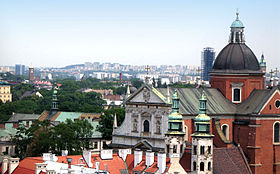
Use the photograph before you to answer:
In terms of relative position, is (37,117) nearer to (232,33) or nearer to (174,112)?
(232,33)

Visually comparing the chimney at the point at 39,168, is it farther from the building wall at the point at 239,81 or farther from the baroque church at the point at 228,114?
the building wall at the point at 239,81

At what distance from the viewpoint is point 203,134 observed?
71.6 meters

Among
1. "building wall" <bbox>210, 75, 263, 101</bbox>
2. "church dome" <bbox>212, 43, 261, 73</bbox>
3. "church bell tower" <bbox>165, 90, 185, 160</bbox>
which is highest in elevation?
"church dome" <bbox>212, 43, 261, 73</bbox>

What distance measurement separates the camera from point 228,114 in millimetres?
88625

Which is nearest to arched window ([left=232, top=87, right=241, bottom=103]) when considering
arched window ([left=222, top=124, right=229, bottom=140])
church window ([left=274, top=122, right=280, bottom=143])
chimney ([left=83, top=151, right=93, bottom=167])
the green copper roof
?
arched window ([left=222, top=124, right=229, bottom=140])

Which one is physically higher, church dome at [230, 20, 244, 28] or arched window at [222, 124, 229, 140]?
church dome at [230, 20, 244, 28]

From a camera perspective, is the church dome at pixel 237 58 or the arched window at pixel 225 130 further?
the church dome at pixel 237 58

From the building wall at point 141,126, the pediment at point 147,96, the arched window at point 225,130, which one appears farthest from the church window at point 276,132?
the pediment at point 147,96

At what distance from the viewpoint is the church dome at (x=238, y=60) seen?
90.9 metres

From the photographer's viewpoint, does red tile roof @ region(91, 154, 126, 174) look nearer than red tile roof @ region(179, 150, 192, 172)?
Yes

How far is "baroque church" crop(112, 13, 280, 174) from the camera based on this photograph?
8431 cm

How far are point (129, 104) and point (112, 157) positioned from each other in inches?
506

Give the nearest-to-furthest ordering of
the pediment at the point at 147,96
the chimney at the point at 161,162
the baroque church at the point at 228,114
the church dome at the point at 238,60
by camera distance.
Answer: the chimney at the point at 161,162
the pediment at the point at 147,96
the baroque church at the point at 228,114
the church dome at the point at 238,60

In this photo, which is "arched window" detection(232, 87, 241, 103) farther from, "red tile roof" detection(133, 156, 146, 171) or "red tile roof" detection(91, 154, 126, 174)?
"red tile roof" detection(133, 156, 146, 171)
